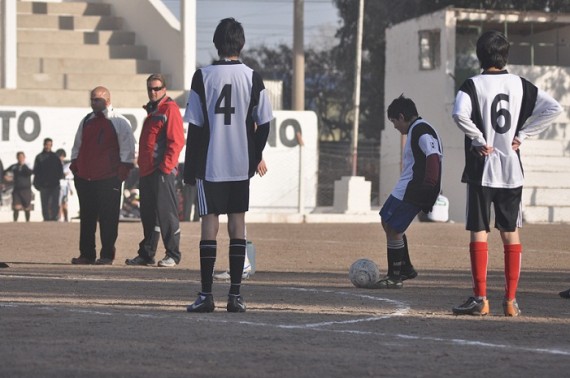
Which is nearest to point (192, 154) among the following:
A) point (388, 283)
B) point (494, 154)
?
point (494, 154)

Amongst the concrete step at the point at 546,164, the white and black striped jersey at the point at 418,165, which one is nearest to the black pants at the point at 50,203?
the concrete step at the point at 546,164

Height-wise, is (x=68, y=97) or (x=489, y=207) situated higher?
(x=68, y=97)

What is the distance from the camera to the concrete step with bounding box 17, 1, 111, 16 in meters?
39.3

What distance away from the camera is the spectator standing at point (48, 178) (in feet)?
92.9

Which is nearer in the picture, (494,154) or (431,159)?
(494,154)

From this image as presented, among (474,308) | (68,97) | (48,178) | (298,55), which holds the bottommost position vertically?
(48,178)

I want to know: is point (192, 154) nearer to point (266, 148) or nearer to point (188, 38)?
point (266, 148)

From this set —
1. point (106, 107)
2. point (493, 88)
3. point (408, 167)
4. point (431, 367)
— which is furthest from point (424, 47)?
point (431, 367)

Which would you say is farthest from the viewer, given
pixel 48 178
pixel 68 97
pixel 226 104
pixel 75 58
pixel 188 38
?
pixel 75 58

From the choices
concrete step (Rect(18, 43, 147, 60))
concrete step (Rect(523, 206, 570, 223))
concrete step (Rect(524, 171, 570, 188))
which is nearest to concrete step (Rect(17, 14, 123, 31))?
concrete step (Rect(18, 43, 147, 60))

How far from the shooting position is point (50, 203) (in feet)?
94.0

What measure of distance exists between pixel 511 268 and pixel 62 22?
101ft

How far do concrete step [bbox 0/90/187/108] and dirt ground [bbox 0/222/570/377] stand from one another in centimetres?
1929

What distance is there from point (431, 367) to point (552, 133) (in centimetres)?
3118
